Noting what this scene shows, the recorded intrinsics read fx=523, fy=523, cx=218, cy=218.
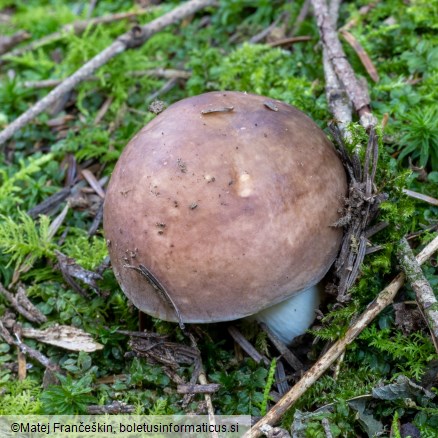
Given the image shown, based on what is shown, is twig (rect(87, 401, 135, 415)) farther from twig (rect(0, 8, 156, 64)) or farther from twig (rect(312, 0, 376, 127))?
twig (rect(0, 8, 156, 64))

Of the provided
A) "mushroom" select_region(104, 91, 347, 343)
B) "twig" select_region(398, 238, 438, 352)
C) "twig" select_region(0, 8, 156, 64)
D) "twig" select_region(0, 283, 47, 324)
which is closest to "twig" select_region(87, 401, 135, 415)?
"mushroom" select_region(104, 91, 347, 343)

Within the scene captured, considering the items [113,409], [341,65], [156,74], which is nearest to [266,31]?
[156,74]

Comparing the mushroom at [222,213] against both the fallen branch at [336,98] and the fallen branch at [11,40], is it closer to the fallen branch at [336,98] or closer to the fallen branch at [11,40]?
the fallen branch at [336,98]

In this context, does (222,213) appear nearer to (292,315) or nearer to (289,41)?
(292,315)

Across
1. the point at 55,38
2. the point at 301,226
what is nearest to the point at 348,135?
the point at 301,226

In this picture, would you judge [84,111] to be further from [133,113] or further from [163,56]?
[163,56]

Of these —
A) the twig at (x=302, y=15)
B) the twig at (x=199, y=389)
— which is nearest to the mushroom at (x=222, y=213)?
the twig at (x=199, y=389)
